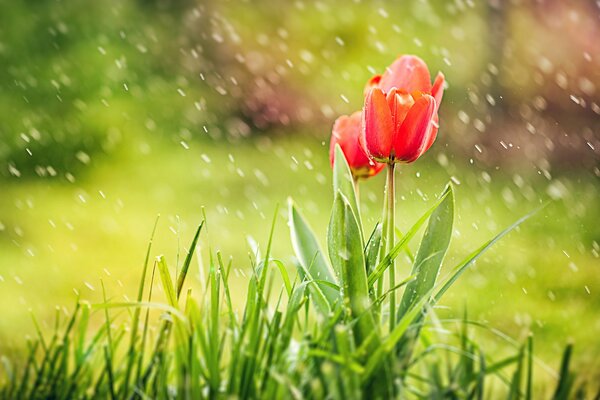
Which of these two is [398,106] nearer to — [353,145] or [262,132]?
[353,145]

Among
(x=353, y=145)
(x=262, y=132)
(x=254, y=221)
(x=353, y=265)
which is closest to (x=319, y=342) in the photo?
(x=353, y=265)

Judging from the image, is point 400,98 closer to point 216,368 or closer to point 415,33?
point 216,368

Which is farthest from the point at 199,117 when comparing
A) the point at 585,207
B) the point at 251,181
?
the point at 585,207

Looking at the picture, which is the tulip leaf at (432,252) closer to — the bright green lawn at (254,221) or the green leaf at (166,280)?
the green leaf at (166,280)

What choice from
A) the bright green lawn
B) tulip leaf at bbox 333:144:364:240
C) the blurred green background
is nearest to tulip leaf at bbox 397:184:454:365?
tulip leaf at bbox 333:144:364:240

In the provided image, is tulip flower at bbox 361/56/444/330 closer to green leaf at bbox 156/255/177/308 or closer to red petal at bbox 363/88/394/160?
red petal at bbox 363/88/394/160

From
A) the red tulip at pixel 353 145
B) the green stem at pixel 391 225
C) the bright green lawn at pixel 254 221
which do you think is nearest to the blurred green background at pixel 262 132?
the bright green lawn at pixel 254 221
